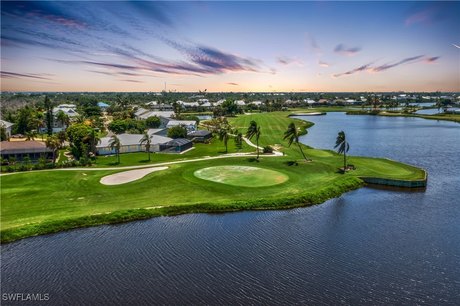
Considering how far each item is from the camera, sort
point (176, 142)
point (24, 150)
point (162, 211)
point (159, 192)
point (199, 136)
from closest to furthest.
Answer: point (162, 211) < point (159, 192) < point (24, 150) < point (176, 142) < point (199, 136)

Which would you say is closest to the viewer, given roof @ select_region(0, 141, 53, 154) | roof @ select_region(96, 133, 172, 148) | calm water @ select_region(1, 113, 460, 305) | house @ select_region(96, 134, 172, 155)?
calm water @ select_region(1, 113, 460, 305)

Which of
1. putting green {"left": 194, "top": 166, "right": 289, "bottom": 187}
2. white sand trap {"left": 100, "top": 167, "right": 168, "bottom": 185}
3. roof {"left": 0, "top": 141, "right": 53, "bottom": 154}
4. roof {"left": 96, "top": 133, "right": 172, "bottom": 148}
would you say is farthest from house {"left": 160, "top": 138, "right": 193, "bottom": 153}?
roof {"left": 0, "top": 141, "right": 53, "bottom": 154}

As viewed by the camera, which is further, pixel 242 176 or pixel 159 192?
pixel 242 176

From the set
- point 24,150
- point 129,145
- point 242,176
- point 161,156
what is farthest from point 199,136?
point 24,150

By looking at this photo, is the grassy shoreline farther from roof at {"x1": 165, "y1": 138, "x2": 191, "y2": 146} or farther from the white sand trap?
roof at {"x1": 165, "y1": 138, "x2": 191, "y2": 146}

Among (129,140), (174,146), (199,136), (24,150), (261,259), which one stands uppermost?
(129,140)

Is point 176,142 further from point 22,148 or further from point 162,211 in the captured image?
point 162,211

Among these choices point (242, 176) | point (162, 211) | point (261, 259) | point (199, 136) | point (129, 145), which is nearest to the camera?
point (261, 259)

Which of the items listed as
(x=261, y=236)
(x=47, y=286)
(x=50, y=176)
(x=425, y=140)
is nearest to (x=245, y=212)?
(x=261, y=236)
